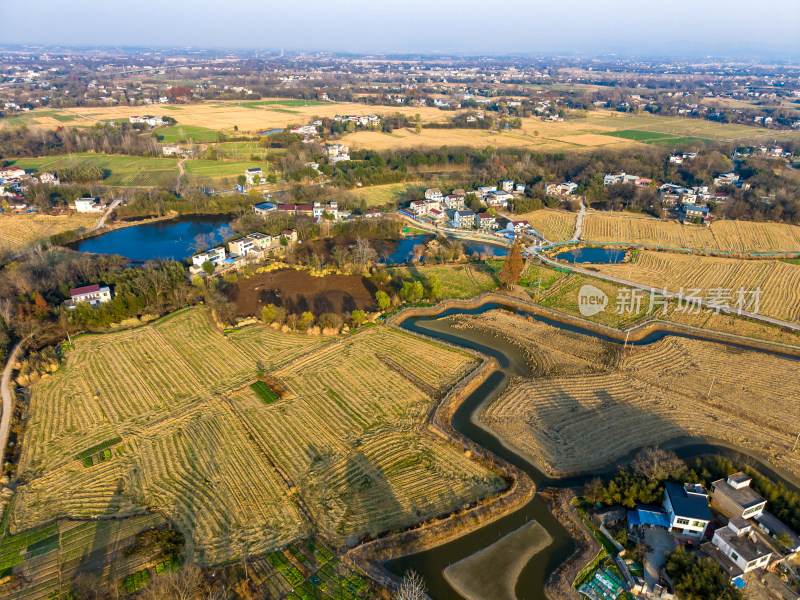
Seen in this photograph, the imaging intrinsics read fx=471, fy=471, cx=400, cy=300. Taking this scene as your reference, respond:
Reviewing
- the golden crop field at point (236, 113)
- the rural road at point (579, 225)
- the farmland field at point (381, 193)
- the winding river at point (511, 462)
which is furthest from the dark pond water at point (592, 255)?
the golden crop field at point (236, 113)

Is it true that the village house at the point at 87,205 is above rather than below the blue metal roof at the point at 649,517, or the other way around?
above

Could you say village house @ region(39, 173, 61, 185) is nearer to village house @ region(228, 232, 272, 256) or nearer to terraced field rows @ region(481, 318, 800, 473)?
village house @ region(228, 232, 272, 256)

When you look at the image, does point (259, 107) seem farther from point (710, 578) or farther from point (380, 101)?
point (710, 578)

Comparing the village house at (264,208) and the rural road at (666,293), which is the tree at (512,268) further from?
the village house at (264,208)

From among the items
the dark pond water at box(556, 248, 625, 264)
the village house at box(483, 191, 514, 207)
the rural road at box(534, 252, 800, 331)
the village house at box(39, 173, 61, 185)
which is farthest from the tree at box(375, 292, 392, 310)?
the village house at box(39, 173, 61, 185)

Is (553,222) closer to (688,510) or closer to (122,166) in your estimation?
(688,510)

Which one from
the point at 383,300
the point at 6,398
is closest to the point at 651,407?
the point at 383,300

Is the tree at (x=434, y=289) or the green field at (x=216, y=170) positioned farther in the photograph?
the green field at (x=216, y=170)

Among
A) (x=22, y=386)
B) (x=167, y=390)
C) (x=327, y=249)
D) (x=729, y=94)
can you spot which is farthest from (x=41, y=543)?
(x=729, y=94)
